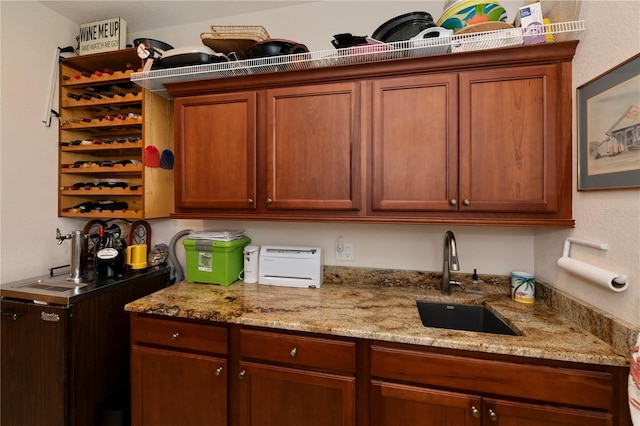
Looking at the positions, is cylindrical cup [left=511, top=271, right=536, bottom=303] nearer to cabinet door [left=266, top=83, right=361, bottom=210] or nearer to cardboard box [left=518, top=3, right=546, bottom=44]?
cabinet door [left=266, top=83, right=361, bottom=210]

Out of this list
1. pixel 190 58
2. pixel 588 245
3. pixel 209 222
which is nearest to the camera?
pixel 588 245

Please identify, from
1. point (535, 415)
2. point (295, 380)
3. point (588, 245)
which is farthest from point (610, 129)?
point (295, 380)

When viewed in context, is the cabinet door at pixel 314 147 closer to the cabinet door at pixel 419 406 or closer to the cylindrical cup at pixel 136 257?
the cabinet door at pixel 419 406

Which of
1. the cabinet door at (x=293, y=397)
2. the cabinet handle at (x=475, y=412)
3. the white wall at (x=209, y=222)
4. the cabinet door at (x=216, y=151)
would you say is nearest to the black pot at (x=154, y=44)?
the white wall at (x=209, y=222)

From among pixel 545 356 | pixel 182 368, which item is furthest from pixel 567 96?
pixel 182 368

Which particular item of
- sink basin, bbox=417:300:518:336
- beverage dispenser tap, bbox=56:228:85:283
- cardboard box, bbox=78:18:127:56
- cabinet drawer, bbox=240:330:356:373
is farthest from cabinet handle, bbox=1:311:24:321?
sink basin, bbox=417:300:518:336

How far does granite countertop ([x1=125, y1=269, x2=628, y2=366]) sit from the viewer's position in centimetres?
99

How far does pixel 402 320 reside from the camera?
121 cm

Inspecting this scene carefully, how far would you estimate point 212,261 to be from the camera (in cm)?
170

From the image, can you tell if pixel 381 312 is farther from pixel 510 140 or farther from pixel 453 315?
pixel 510 140

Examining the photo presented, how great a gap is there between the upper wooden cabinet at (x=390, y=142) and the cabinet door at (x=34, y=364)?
873 millimetres

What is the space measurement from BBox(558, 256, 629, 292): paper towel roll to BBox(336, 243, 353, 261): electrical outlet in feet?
3.43

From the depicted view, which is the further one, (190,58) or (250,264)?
(250,264)

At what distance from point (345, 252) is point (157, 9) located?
2.15 metres
